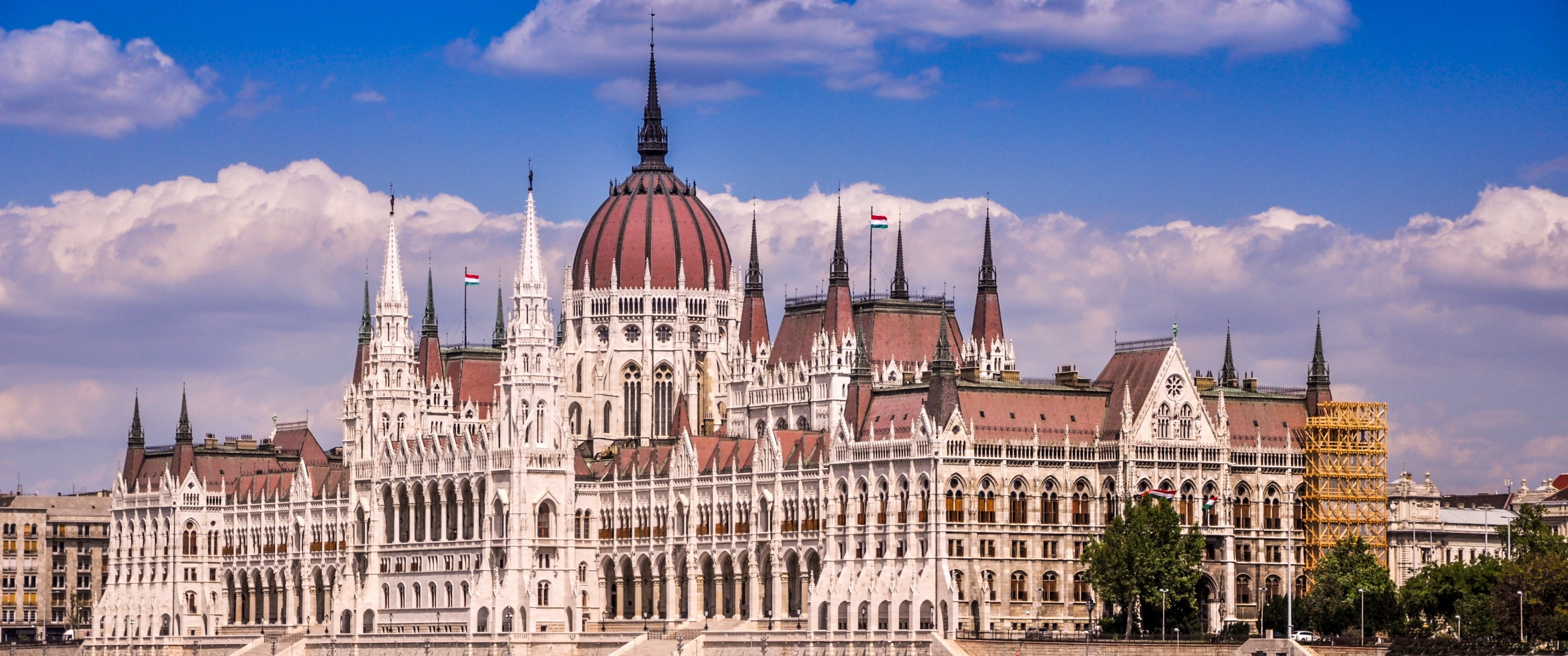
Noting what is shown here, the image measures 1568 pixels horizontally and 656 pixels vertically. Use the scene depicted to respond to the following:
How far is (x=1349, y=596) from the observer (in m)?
173

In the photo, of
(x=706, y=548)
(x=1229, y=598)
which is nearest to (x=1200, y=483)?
(x=1229, y=598)

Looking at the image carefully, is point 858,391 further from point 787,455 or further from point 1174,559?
point 1174,559

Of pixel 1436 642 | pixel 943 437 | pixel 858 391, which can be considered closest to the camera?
pixel 1436 642

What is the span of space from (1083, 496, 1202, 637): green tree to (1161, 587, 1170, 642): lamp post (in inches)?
8.0

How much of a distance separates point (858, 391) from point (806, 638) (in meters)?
16.6

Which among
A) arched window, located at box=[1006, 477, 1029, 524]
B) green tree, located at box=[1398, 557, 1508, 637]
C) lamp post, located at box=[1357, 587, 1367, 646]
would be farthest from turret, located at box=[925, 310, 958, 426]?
green tree, located at box=[1398, 557, 1508, 637]

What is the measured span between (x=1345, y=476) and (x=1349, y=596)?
16.6 m

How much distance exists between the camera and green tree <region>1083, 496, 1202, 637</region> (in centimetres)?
17150

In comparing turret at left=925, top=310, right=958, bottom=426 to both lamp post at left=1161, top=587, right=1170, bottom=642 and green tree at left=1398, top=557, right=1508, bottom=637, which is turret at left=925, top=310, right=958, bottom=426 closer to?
lamp post at left=1161, top=587, right=1170, bottom=642

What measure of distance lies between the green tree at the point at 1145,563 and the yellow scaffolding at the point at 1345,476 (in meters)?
14.6

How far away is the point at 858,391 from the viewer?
7392 inches

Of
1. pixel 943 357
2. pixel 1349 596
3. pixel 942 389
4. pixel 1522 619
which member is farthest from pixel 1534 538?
pixel 943 357

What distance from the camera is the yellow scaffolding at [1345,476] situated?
616 feet

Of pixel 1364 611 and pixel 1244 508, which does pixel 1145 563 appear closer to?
pixel 1364 611
